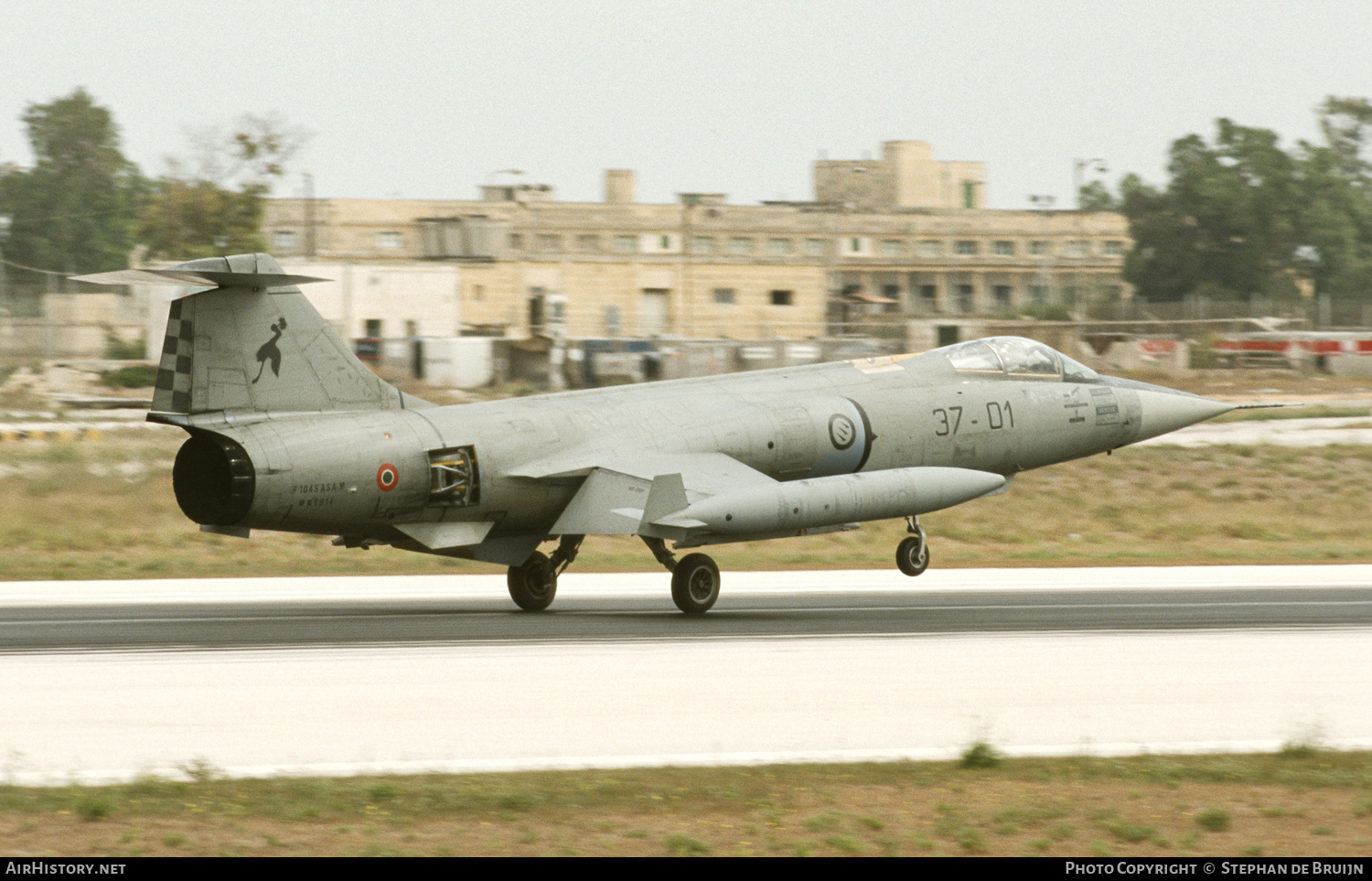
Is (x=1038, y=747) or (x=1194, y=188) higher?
(x=1194, y=188)

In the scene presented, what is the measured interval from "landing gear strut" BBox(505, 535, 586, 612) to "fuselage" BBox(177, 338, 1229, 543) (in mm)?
702

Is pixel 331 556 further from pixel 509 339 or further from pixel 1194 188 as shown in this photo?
pixel 1194 188

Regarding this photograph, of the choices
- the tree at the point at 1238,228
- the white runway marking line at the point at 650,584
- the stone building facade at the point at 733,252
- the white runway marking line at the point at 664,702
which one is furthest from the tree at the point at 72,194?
the white runway marking line at the point at 664,702

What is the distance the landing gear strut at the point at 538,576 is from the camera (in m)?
21.0

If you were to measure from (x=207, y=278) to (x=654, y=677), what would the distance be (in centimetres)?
690

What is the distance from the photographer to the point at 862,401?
22375mm

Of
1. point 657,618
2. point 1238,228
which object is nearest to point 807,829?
point 657,618

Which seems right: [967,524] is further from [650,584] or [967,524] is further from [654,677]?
[654,677]

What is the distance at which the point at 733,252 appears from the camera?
354ft

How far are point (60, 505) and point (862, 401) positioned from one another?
1779 centimetres

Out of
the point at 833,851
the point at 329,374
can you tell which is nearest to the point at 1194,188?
the point at 329,374

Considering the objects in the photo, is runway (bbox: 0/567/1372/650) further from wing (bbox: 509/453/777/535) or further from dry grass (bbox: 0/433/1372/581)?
dry grass (bbox: 0/433/1372/581)

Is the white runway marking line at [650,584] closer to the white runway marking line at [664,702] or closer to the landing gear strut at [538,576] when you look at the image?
the landing gear strut at [538,576]
